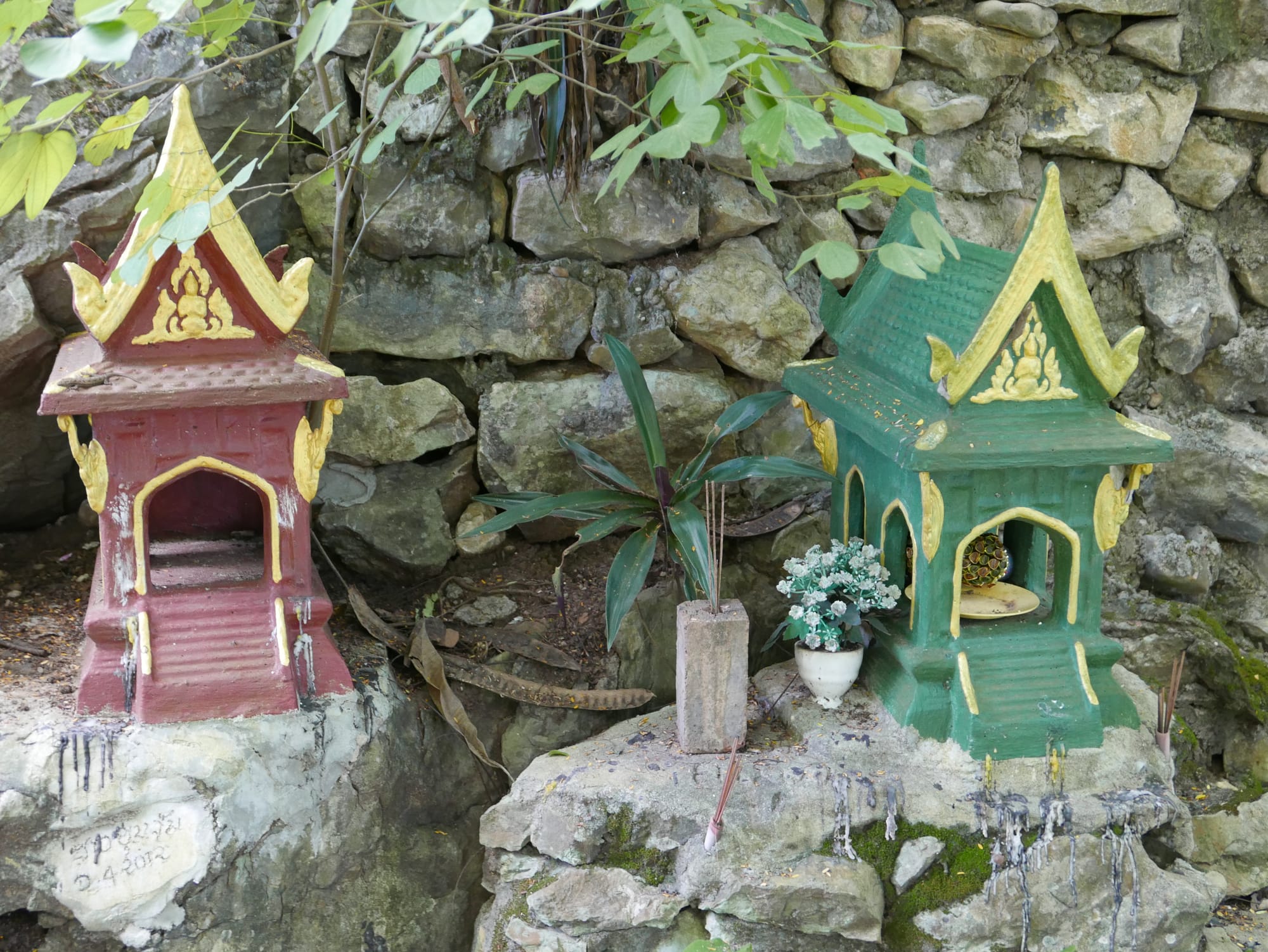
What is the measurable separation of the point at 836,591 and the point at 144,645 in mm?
2021

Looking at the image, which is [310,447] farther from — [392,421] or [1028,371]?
[1028,371]

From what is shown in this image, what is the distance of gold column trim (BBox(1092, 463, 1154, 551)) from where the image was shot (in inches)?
149

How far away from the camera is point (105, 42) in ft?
6.53

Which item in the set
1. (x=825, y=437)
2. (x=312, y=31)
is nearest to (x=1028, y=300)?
(x=825, y=437)

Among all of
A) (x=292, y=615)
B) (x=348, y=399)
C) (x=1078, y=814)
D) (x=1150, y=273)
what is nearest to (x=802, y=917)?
(x=1078, y=814)

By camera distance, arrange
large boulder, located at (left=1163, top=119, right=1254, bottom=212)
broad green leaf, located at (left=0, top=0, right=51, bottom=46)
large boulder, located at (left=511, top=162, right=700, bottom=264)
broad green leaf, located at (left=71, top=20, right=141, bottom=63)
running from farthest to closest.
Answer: large boulder, located at (left=1163, top=119, right=1254, bottom=212) < large boulder, located at (left=511, top=162, right=700, bottom=264) < broad green leaf, located at (left=0, top=0, right=51, bottom=46) < broad green leaf, located at (left=71, top=20, right=141, bottom=63)

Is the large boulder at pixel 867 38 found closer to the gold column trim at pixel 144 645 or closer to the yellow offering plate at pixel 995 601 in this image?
the yellow offering plate at pixel 995 601

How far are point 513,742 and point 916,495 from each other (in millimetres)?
1625

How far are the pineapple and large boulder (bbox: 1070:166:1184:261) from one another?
153 cm

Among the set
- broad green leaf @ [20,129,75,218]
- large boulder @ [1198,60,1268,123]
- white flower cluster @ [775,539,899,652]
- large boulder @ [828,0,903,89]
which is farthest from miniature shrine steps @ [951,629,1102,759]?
broad green leaf @ [20,129,75,218]

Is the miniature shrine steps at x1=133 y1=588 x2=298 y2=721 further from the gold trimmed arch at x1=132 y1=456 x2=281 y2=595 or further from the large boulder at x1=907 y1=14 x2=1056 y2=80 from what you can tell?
the large boulder at x1=907 y1=14 x2=1056 y2=80

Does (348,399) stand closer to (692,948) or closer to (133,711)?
(133,711)

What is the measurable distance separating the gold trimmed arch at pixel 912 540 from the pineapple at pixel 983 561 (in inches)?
6.7

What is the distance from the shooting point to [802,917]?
3561 millimetres
